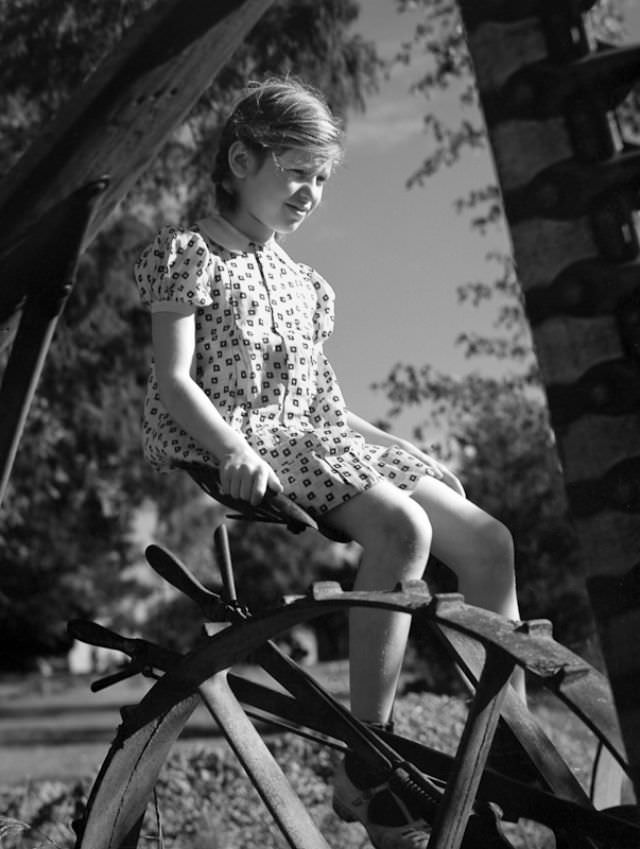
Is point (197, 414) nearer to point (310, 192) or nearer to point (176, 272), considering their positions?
point (176, 272)

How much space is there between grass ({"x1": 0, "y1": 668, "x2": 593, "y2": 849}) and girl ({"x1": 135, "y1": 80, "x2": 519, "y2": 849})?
2.43 m

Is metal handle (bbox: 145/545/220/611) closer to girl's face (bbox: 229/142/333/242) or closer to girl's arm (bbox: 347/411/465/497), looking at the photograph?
girl's arm (bbox: 347/411/465/497)

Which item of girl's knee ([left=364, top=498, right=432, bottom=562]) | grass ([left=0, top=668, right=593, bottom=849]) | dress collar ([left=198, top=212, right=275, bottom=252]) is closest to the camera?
girl's knee ([left=364, top=498, right=432, bottom=562])

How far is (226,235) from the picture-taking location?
117 inches

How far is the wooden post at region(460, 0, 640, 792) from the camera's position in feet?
6.07

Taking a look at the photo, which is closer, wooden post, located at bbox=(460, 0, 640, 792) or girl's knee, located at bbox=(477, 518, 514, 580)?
wooden post, located at bbox=(460, 0, 640, 792)

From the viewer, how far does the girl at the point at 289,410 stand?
260 centimetres

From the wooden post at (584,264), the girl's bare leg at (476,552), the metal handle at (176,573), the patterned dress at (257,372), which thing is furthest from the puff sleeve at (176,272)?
the wooden post at (584,264)

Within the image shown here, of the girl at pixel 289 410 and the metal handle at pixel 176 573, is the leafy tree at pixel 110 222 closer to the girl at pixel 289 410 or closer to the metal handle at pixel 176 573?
the girl at pixel 289 410

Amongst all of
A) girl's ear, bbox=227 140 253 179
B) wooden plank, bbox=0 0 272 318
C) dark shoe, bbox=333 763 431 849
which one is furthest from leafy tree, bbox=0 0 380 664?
dark shoe, bbox=333 763 431 849

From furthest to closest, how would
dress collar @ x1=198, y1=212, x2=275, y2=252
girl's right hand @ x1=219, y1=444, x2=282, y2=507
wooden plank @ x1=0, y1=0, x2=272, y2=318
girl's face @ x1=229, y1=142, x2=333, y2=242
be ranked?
dress collar @ x1=198, y1=212, x2=275, y2=252 → girl's face @ x1=229, y1=142, x2=333, y2=242 → girl's right hand @ x1=219, y1=444, x2=282, y2=507 → wooden plank @ x1=0, y1=0, x2=272, y2=318

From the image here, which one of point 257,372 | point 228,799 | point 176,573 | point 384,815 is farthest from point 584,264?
point 228,799

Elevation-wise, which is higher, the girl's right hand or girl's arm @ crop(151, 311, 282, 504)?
girl's arm @ crop(151, 311, 282, 504)

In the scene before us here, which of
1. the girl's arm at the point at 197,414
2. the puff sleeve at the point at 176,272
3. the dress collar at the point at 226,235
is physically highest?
the dress collar at the point at 226,235
